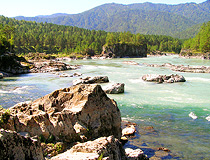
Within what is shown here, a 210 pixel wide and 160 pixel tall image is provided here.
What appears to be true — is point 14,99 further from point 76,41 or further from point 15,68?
point 76,41

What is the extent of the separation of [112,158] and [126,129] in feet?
28.5

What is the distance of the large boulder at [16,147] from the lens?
575 centimetres

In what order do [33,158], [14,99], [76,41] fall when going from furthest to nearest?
[76,41] → [14,99] → [33,158]

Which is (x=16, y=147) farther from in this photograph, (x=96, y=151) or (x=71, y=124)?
(x=71, y=124)

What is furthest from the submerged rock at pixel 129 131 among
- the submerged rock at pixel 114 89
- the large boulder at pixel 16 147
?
the submerged rock at pixel 114 89

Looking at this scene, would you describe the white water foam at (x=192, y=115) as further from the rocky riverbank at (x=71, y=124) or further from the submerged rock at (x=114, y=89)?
the submerged rock at (x=114, y=89)

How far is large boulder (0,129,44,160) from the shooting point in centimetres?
575

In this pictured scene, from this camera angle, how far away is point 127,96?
29297 mm

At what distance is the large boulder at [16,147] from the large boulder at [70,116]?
11.5 feet

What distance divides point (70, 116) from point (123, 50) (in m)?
157

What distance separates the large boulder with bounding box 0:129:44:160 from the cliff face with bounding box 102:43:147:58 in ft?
486

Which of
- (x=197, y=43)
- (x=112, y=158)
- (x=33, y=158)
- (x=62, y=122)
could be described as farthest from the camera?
(x=197, y=43)

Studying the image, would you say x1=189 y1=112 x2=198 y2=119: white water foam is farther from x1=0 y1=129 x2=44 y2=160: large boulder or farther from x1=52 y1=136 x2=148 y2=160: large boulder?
x1=0 y1=129 x2=44 y2=160: large boulder

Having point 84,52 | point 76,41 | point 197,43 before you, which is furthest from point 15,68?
point 197,43
